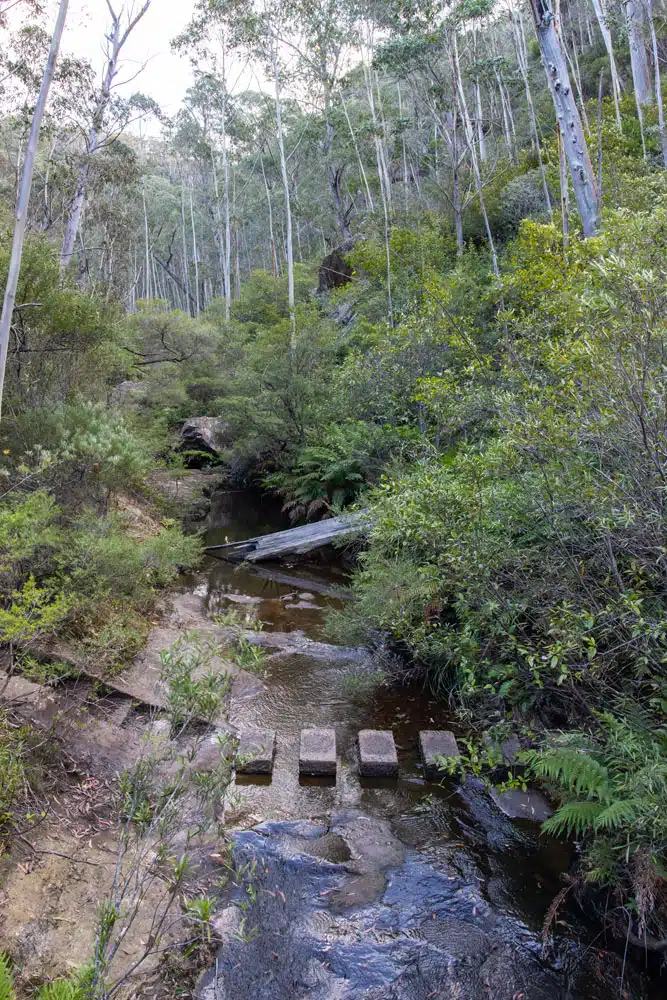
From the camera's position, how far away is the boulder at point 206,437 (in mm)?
17016

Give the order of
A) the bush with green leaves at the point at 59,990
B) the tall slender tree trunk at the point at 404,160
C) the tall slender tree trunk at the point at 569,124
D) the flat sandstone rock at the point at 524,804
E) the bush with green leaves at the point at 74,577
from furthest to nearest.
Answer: the tall slender tree trunk at the point at 404,160 < the tall slender tree trunk at the point at 569,124 < the bush with green leaves at the point at 74,577 < the flat sandstone rock at the point at 524,804 < the bush with green leaves at the point at 59,990

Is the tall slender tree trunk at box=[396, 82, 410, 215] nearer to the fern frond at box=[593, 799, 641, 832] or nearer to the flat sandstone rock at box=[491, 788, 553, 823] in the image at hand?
the flat sandstone rock at box=[491, 788, 553, 823]

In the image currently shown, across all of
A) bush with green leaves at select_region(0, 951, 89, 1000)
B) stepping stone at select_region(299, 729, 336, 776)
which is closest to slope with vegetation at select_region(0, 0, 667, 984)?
stepping stone at select_region(299, 729, 336, 776)

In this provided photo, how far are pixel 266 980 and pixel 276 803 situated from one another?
4.62 feet

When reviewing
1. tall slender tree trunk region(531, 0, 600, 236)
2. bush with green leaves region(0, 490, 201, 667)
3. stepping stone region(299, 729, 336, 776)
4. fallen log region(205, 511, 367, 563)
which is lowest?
stepping stone region(299, 729, 336, 776)

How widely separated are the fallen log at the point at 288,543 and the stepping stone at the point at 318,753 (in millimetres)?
4789

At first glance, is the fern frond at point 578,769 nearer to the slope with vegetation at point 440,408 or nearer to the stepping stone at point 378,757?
the slope with vegetation at point 440,408

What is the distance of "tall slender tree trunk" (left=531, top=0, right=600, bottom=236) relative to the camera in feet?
24.8

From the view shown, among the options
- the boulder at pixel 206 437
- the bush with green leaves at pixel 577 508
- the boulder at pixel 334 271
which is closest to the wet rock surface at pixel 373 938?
the bush with green leaves at pixel 577 508

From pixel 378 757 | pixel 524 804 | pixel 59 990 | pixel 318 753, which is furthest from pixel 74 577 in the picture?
pixel 524 804

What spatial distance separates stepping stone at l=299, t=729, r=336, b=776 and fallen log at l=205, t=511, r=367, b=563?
4.79m

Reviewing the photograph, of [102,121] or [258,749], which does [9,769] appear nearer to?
[258,749]

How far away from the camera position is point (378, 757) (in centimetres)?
474

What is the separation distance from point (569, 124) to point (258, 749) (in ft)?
27.8
